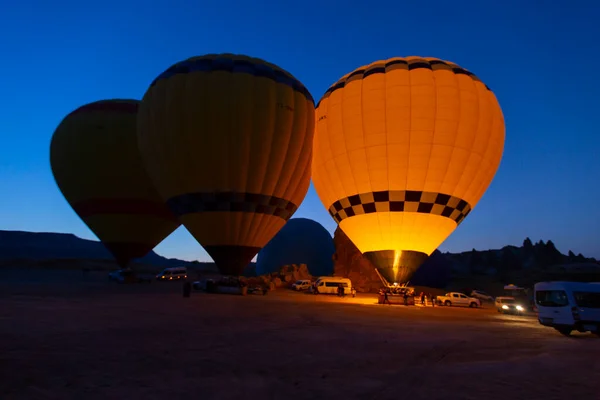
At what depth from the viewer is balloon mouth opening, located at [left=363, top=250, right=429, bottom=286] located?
2106cm

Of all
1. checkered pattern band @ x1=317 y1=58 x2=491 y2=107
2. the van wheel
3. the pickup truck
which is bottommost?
the van wheel

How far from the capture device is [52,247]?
508ft

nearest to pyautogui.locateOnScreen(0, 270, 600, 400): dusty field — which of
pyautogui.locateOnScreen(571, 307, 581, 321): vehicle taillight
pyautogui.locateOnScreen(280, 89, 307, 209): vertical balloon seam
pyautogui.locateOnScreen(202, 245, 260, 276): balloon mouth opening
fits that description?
pyautogui.locateOnScreen(571, 307, 581, 321): vehicle taillight

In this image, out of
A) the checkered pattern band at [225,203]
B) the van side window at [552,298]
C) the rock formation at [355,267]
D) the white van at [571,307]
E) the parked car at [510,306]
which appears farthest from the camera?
the rock formation at [355,267]

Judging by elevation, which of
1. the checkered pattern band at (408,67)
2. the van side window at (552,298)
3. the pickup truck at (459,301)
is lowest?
the pickup truck at (459,301)

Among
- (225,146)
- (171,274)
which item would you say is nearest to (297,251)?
(171,274)

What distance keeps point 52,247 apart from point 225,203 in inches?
6183

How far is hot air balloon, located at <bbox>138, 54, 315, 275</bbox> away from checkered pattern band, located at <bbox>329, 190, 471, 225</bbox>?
12.8 feet

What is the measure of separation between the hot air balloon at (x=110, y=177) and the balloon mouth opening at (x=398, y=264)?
1509 cm

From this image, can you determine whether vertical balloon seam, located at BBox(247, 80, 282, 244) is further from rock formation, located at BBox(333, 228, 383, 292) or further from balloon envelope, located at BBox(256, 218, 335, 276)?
balloon envelope, located at BBox(256, 218, 335, 276)

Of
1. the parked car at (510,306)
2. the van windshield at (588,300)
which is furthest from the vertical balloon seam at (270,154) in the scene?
the van windshield at (588,300)

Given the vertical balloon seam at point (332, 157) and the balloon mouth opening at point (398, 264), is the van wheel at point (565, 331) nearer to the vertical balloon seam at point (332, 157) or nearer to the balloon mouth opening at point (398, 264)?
the balloon mouth opening at point (398, 264)

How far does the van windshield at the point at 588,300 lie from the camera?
1214 centimetres

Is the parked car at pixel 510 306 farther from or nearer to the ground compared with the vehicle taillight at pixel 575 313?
nearer to the ground
